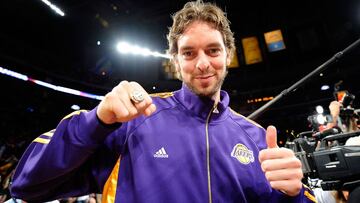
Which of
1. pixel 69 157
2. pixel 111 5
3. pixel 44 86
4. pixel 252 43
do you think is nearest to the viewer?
pixel 69 157

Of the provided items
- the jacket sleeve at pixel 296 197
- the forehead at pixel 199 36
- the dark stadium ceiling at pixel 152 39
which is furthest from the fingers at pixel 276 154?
the dark stadium ceiling at pixel 152 39

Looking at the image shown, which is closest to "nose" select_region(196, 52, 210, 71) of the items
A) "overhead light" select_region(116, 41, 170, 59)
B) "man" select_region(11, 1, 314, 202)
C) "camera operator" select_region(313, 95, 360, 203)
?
"man" select_region(11, 1, 314, 202)

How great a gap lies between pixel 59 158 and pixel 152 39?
15.1 m

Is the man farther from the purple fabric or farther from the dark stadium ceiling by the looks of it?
the dark stadium ceiling

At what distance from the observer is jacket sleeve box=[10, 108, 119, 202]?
0.99 meters

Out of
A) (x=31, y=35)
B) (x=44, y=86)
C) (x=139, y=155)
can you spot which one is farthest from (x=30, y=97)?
(x=139, y=155)

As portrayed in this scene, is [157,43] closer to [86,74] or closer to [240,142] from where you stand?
[86,74]

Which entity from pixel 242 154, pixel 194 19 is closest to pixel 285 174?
pixel 242 154

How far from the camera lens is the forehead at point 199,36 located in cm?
152

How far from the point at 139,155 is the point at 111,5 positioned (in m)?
12.3

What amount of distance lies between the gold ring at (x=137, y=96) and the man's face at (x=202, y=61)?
0.56 m

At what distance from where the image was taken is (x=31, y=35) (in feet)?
37.8

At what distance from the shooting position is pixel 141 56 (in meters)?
15.1

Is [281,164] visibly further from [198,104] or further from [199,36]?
[199,36]
